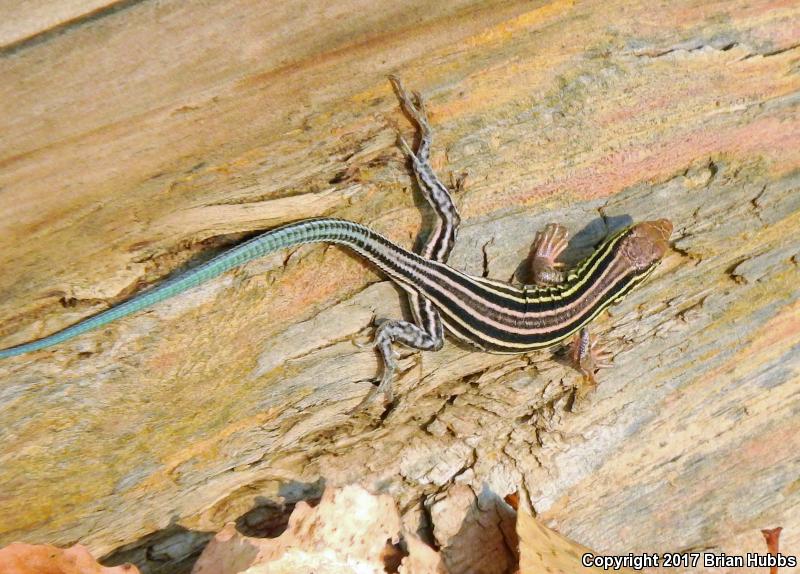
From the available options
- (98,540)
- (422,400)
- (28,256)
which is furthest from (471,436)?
(28,256)

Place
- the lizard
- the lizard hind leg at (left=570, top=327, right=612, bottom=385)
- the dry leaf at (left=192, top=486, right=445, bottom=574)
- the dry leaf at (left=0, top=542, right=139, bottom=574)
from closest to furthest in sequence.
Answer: the dry leaf at (left=0, top=542, right=139, bottom=574) < the dry leaf at (left=192, top=486, right=445, bottom=574) < the lizard < the lizard hind leg at (left=570, top=327, right=612, bottom=385)

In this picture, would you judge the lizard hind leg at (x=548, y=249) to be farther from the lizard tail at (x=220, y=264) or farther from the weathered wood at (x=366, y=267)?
the lizard tail at (x=220, y=264)

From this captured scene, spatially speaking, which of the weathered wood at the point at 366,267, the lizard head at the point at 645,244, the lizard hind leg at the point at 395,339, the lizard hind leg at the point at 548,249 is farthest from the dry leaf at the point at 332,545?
the lizard head at the point at 645,244

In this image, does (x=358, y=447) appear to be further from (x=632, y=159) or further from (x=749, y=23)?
(x=749, y=23)

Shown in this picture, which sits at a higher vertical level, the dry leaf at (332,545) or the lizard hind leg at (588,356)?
the lizard hind leg at (588,356)

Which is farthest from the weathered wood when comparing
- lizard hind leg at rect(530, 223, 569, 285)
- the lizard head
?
the lizard head

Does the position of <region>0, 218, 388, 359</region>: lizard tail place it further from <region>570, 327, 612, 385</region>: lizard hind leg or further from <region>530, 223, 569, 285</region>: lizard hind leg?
<region>570, 327, 612, 385</region>: lizard hind leg
